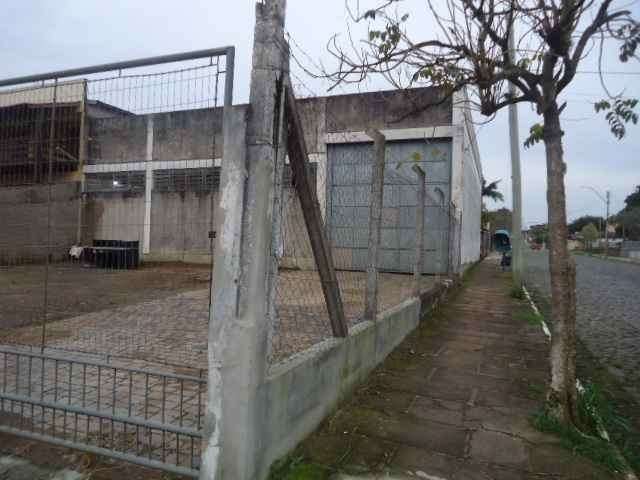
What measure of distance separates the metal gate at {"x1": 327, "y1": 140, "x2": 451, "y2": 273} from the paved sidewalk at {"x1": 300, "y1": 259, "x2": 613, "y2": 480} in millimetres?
1352

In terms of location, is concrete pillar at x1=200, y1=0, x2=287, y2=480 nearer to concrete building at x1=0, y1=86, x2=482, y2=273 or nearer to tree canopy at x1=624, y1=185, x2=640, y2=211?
concrete building at x1=0, y1=86, x2=482, y2=273

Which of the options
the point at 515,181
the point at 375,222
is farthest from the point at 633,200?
the point at 375,222

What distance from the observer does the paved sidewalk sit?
8.78ft

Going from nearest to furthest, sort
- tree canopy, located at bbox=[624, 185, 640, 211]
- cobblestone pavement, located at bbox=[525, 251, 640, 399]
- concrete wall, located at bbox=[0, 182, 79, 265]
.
Result: concrete wall, located at bbox=[0, 182, 79, 265], cobblestone pavement, located at bbox=[525, 251, 640, 399], tree canopy, located at bbox=[624, 185, 640, 211]

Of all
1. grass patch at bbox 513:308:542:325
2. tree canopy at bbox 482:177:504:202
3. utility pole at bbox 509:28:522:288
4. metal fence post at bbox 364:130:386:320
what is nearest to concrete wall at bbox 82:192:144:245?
metal fence post at bbox 364:130:386:320

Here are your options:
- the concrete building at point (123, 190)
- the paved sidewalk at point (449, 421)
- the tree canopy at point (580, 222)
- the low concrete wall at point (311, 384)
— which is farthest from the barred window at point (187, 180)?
the tree canopy at point (580, 222)

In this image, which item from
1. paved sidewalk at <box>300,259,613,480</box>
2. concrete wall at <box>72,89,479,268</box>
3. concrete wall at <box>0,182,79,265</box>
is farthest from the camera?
concrete wall at <box>0,182,79,265</box>

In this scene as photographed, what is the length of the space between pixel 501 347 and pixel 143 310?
5.40 metres

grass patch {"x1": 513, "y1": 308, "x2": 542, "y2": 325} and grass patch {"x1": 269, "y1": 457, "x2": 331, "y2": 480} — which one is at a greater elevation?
grass patch {"x1": 513, "y1": 308, "x2": 542, "y2": 325}

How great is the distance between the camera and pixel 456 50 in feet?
11.2

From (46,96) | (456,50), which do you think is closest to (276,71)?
(456,50)

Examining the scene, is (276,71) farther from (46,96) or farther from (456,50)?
(46,96)

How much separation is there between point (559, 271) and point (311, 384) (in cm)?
200

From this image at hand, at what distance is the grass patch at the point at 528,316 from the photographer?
7594mm
